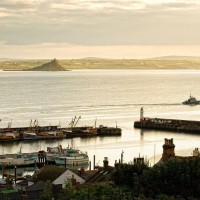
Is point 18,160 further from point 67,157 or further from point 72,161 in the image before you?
point 72,161

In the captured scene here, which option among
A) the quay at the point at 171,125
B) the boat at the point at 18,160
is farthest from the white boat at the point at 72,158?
the quay at the point at 171,125

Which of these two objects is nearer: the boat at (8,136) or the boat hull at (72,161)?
the boat hull at (72,161)

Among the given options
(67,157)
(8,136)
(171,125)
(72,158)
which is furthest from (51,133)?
(72,158)

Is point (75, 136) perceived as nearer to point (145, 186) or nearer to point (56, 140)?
point (56, 140)

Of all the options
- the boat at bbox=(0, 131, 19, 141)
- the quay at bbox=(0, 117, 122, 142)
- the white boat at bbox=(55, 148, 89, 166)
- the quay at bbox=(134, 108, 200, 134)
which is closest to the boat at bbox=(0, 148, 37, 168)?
the white boat at bbox=(55, 148, 89, 166)

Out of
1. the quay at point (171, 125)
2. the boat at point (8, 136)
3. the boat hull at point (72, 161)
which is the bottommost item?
the boat hull at point (72, 161)

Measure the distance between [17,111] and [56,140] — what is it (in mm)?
48125

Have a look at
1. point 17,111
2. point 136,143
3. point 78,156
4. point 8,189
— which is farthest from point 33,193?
point 17,111

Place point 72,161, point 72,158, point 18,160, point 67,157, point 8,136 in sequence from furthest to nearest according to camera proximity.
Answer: point 8,136 → point 67,157 → point 72,158 → point 72,161 → point 18,160

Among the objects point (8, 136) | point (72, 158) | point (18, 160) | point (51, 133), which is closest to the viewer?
point (18, 160)

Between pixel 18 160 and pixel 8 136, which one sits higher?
pixel 8 136

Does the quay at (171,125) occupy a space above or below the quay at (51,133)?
above

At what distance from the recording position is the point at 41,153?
8194 cm

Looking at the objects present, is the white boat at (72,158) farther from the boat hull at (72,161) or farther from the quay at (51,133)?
the quay at (51,133)
